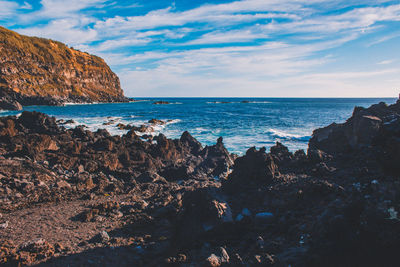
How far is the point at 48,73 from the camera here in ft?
357

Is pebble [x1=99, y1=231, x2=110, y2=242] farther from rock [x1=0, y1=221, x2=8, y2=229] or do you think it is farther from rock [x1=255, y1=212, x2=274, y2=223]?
rock [x1=255, y1=212, x2=274, y2=223]

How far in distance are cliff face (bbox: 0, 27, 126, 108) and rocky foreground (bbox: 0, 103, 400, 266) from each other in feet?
299

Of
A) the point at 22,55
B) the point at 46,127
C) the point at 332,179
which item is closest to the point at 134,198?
the point at 332,179

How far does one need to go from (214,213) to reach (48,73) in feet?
418

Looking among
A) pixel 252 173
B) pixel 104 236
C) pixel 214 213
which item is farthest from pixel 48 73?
pixel 214 213

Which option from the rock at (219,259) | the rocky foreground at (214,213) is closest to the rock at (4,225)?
the rocky foreground at (214,213)

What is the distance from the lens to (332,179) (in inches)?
345

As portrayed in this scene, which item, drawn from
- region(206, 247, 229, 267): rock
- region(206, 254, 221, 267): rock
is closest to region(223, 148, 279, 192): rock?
region(206, 247, 229, 267): rock

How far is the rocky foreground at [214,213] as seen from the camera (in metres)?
4.38

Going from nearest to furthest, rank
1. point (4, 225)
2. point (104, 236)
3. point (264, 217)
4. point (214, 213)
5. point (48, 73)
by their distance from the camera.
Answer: point (214, 213), point (264, 217), point (104, 236), point (4, 225), point (48, 73)

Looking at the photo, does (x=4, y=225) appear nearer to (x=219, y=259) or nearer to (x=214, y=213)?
(x=214, y=213)

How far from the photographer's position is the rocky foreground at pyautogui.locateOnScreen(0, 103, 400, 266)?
14.4ft

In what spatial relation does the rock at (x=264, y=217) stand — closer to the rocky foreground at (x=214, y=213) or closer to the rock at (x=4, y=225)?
the rocky foreground at (x=214, y=213)

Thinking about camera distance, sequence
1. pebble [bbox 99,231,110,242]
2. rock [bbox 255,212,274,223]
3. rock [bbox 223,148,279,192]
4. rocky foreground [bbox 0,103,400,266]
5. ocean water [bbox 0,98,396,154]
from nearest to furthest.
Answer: rocky foreground [bbox 0,103,400,266], rock [bbox 255,212,274,223], pebble [bbox 99,231,110,242], rock [bbox 223,148,279,192], ocean water [bbox 0,98,396,154]
